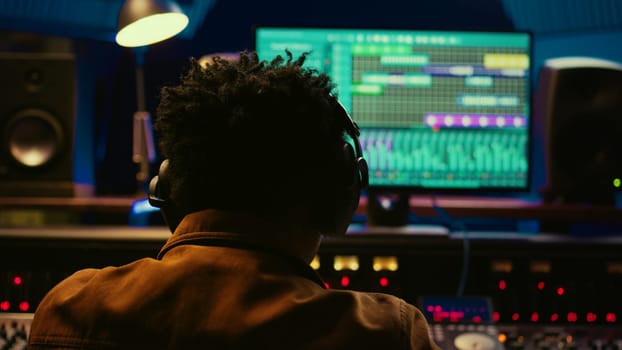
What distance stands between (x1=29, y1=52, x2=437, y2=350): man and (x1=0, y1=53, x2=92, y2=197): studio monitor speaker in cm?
99

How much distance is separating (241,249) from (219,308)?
0.08 metres

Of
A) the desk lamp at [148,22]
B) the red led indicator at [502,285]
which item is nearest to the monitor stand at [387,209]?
the red led indicator at [502,285]

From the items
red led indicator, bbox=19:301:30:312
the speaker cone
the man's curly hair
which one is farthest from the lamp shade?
the man's curly hair

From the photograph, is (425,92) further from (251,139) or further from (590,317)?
(251,139)

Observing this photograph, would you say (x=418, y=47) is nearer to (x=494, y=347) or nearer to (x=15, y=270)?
(x=494, y=347)

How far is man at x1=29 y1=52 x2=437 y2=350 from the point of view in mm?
724

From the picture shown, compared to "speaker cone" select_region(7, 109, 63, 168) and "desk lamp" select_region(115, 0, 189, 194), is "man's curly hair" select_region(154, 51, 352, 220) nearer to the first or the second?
"desk lamp" select_region(115, 0, 189, 194)

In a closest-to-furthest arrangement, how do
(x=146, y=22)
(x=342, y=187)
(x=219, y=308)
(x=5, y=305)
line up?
(x=219, y=308), (x=342, y=187), (x=5, y=305), (x=146, y=22)

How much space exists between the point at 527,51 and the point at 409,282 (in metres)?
0.58

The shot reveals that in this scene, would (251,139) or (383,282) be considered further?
(383,282)

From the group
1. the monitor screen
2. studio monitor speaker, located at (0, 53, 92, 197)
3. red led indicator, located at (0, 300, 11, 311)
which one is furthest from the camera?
studio monitor speaker, located at (0, 53, 92, 197)

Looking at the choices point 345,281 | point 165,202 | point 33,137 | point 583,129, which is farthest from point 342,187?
point 33,137

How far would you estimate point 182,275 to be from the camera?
0.75m

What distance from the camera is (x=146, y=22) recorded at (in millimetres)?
1611
